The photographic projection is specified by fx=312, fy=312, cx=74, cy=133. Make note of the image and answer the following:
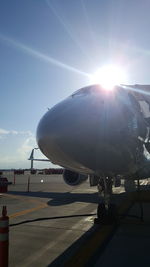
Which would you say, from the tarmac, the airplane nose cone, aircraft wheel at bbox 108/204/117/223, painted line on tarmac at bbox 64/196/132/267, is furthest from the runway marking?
the airplane nose cone

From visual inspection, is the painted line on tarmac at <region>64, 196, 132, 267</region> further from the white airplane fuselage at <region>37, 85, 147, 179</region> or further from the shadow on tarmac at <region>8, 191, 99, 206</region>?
the shadow on tarmac at <region>8, 191, 99, 206</region>

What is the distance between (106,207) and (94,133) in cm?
298

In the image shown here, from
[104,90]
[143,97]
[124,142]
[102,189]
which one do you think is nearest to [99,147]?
[124,142]

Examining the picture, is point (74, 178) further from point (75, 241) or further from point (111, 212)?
point (75, 241)

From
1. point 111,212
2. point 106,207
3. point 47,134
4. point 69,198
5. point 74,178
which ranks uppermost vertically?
point 47,134

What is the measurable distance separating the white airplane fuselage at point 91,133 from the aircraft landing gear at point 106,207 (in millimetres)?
823

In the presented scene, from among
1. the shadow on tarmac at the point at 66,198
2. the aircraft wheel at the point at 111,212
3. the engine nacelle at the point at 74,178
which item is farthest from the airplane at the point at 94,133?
the engine nacelle at the point at 74,178

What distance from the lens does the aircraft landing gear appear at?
8.23m

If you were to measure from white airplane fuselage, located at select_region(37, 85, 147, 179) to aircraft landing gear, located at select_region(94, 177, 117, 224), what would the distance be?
2.70ft

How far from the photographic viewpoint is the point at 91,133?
6125 mm

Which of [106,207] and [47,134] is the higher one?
[47,134]

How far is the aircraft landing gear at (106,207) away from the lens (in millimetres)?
8227

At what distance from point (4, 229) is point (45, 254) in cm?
188

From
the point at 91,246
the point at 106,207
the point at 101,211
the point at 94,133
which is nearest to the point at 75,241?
the point at 91,246
